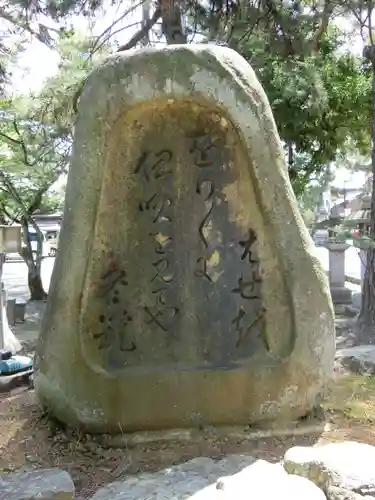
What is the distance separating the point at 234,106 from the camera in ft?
11.3

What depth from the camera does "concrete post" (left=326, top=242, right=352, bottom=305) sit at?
1257cm

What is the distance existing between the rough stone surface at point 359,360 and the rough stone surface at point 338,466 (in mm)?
2376

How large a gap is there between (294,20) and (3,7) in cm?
365

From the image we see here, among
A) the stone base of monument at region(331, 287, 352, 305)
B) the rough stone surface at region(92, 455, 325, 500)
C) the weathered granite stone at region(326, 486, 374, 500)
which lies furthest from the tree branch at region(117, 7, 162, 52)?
the stone base of monument at region(331, 287, 352, 305)

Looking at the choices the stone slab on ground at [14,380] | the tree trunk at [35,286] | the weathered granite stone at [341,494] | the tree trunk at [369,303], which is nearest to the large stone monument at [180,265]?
the weathered granite stone at [341,494]

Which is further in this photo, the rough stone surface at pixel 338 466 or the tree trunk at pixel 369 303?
the tree trunk at pixel 369 303

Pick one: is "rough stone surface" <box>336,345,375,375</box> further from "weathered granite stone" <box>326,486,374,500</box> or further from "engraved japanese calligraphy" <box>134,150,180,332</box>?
"weathered granite stone" <box>326,486,374,500</box>

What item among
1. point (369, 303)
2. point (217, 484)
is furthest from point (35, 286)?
point (217, 484)

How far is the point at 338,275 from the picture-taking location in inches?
503

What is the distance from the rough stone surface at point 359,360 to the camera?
5156mm

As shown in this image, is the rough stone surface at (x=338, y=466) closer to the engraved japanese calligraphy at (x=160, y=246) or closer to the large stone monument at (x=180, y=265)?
the large stone monument at (x=180, y=265)

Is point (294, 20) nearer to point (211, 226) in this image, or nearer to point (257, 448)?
point (211, 226)

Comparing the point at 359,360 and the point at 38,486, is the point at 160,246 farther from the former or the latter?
the point at 359,360

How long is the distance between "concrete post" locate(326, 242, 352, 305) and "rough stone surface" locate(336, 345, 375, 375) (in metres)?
6.86
